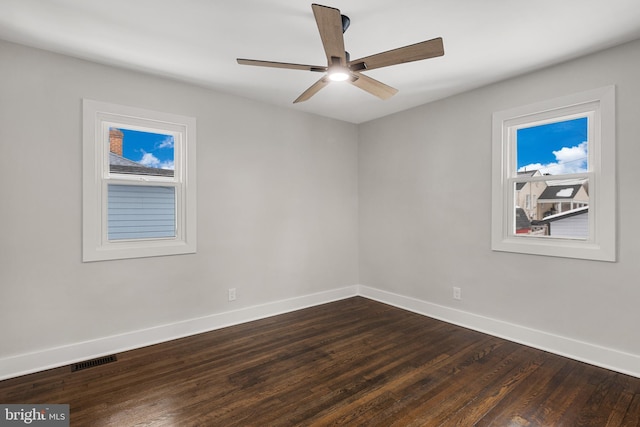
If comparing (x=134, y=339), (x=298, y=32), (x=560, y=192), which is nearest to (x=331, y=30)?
(x=298, y=32)

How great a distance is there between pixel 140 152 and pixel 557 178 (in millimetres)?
3910

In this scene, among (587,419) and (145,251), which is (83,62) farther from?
(587,419)

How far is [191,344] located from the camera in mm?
3072

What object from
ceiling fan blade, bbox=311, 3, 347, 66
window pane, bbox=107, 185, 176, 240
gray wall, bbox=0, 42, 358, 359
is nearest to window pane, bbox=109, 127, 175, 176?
window pane, bbox=107, 185, 176, 240

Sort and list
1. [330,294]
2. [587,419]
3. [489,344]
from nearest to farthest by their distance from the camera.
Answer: [587,419] < [489,344] < [330,294]

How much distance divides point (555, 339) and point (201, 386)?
3.00 m

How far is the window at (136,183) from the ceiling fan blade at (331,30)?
192 cm

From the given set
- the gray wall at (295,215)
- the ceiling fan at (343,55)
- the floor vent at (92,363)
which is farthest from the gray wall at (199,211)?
the ceiling fan at (343,55)

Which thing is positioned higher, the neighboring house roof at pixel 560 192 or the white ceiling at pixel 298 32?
the white ceiling at pixel 298 32

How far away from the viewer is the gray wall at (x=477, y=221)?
8.29ft

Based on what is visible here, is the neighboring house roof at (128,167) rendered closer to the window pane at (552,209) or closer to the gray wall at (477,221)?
the gray wall at (477,221)

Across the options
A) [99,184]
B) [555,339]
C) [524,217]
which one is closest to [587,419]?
[555,339]

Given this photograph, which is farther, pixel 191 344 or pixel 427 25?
pixel 191 344

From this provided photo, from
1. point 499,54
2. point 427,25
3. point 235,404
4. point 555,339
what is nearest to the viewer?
point 235,404
